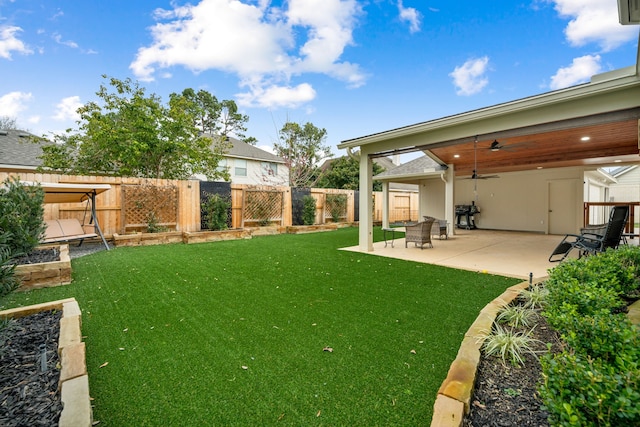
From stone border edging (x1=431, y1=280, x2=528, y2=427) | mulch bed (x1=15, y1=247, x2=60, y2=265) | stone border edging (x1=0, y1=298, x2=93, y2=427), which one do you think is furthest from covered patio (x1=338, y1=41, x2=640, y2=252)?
mulch bed (x1=15, y1=247, x2=60, y2=265)

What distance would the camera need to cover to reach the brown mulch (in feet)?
5.34

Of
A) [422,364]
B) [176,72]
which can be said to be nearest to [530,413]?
[422,364]

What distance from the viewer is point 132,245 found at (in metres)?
8.23

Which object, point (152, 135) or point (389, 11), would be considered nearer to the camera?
point (389, 11)

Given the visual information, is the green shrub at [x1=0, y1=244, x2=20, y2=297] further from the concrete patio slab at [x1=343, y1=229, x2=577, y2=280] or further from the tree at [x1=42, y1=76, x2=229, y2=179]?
the tree at [x1=42, y1=76, x2=229, y2=179]

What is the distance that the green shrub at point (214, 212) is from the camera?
10203 mm

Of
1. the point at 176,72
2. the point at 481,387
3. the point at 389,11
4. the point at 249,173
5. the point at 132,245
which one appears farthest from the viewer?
the point at 249,173

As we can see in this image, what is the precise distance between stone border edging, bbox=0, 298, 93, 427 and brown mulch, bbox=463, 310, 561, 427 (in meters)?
2.06

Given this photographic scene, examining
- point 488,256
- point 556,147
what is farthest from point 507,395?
point 556,147

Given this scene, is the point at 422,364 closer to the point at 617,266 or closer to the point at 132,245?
the point at 617,266

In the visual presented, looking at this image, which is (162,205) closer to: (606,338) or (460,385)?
(460,385)

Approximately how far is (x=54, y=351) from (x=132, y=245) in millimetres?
6648

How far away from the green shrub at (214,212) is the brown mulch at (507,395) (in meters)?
9.38

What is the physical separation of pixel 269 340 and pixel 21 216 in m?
3.66
